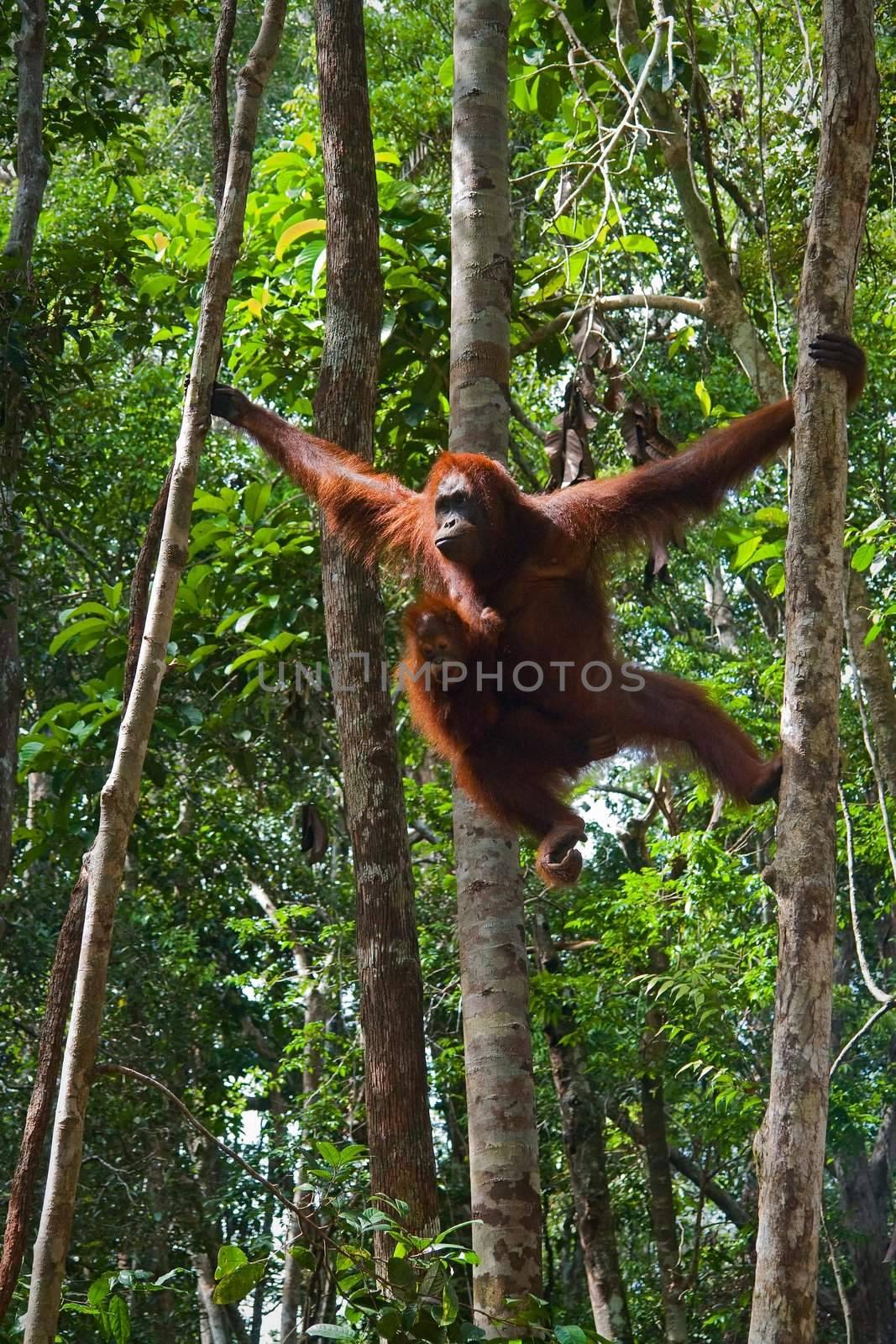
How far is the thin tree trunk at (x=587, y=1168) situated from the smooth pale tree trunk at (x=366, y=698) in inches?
192

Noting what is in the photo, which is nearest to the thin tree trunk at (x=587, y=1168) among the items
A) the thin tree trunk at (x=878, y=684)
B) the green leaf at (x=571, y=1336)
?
the thin tree trunk at (x=878, y=684)

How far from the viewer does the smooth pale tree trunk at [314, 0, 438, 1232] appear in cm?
352

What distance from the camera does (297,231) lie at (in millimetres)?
4918

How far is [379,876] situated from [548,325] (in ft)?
8.81

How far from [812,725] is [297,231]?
10.4ft

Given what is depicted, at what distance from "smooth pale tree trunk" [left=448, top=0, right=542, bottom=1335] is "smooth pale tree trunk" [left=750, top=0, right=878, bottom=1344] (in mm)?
746

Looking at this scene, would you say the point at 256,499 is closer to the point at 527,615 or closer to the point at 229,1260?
the point at 527,615

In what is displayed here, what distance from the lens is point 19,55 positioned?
19.7ft

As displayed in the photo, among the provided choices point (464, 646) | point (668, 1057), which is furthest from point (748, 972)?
point (464, 646)

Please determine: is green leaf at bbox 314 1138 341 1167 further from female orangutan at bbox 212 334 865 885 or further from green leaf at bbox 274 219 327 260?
green leaf at bbox 274 219 327 260

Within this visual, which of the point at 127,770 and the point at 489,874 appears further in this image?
the point at 489,874

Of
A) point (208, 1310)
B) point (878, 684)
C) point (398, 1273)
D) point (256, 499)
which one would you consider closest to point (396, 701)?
point (256, 499)

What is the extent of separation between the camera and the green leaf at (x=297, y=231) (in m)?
4.91

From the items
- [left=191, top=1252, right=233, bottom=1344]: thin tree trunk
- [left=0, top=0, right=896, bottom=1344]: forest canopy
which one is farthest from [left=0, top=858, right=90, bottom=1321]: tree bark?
[left=191, top=1252, right=233, bottom=1344]: thin tree trunk
